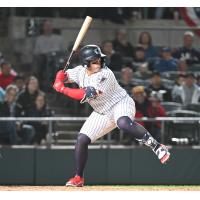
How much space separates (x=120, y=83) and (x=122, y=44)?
3.58ft

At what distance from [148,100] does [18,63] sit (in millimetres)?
2548

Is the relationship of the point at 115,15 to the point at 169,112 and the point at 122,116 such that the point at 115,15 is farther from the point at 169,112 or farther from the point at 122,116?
the point at 122,116

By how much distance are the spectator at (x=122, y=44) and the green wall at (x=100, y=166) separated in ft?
6.84

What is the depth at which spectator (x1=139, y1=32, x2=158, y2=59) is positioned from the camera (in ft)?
50.0

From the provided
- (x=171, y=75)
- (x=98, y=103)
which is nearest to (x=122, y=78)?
(x=171, y=75)

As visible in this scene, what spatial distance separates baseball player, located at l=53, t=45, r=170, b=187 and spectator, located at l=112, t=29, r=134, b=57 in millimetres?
4967

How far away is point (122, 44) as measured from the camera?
15227 millimetres

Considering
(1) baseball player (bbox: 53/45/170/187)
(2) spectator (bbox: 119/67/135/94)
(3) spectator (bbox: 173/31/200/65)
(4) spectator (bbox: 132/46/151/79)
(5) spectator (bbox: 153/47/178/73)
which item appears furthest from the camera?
(3) spectator (bbox: 173/31/200/65)

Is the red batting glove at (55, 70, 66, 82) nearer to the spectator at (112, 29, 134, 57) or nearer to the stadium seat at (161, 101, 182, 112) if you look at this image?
the stadium seat at (161, 101, 182, 112)

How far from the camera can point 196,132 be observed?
13414mm

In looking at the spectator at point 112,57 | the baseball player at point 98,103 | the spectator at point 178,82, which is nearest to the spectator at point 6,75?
the spectator at point 112,57

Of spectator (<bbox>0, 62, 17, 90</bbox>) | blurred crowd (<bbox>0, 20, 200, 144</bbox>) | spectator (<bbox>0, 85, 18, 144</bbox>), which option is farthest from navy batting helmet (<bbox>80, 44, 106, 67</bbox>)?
spectator (<bbox>0, 62, 17, 90</bbox>)

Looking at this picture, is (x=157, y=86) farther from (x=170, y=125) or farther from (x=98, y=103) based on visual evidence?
(x=98, y=103)
